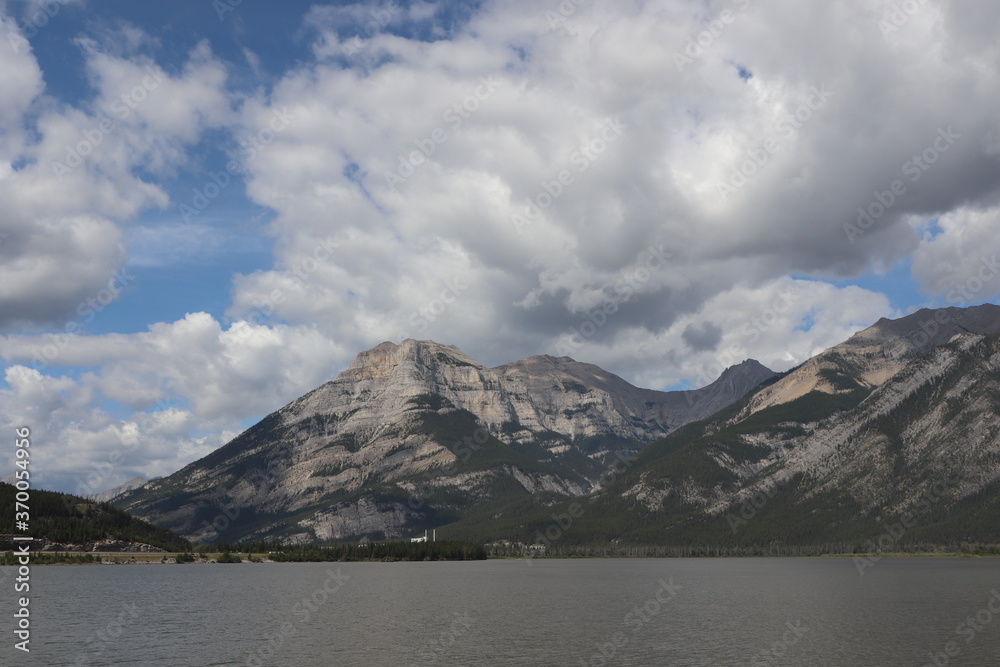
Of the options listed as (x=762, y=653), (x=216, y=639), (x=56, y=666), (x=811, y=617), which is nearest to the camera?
(x=56, y=666)

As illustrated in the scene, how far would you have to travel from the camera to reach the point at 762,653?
314 ft

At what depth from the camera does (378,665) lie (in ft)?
292

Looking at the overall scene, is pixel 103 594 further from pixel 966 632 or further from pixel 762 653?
pixel 966 632

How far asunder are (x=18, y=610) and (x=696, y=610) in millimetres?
121220

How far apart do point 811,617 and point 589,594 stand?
64357 millimetres

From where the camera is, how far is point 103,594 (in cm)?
18375

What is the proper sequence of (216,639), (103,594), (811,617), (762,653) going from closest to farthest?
1. (762,653)
2. (216,639)
3. (811,617)
4. (103,594)

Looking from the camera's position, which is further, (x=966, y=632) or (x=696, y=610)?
(x=696, y=610)

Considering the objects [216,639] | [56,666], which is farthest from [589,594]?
[56,666]

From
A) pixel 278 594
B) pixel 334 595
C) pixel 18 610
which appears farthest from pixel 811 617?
pixel 18 610

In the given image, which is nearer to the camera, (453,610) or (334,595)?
(453,610)

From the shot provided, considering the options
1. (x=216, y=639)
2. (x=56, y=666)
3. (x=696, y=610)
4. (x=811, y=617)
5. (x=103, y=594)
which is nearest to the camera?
(x=56, y=666)

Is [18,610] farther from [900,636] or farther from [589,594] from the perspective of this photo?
[900,636]

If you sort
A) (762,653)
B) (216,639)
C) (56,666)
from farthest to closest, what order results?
(216,639) → (762,653) → (56,666)
